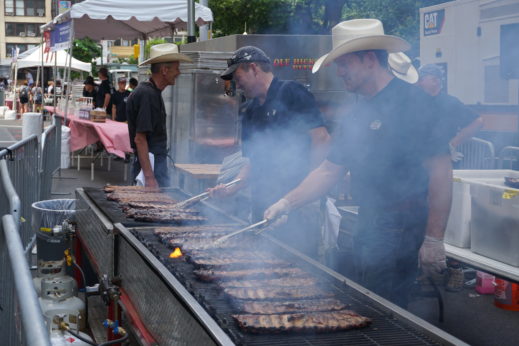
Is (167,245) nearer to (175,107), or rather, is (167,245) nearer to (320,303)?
(320,303)

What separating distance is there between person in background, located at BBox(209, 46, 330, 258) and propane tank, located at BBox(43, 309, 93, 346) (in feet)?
4.65

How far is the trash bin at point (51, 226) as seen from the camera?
5387 millimetres

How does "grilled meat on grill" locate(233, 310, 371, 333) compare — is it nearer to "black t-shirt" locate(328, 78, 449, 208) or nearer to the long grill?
the long grill

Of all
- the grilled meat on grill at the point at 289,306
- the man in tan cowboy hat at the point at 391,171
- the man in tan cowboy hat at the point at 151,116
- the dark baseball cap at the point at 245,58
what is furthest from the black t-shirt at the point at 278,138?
the grilled meat on grill at the point at 289,306

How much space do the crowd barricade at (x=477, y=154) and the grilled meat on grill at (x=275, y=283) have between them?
16.7ft

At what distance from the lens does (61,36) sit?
1293 centimetres

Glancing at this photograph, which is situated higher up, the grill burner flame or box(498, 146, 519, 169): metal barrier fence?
box(498, 146, 519, 169): metal barrier fence

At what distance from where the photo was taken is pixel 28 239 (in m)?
6.67

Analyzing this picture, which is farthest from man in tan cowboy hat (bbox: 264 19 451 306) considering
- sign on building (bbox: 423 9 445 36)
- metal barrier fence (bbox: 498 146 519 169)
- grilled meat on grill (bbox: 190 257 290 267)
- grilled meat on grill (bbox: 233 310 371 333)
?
sign on building (bbox: 423 9 445 36)

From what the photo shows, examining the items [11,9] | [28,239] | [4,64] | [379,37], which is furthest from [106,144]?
[11,9]

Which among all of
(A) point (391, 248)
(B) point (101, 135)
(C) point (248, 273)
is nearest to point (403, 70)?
(A) point (391, 248)

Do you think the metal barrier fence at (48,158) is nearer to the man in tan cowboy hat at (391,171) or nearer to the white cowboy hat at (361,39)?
the white cowboy hat at (361,39)

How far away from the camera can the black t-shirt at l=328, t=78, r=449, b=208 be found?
362 cm

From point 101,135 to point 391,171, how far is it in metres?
9.59
